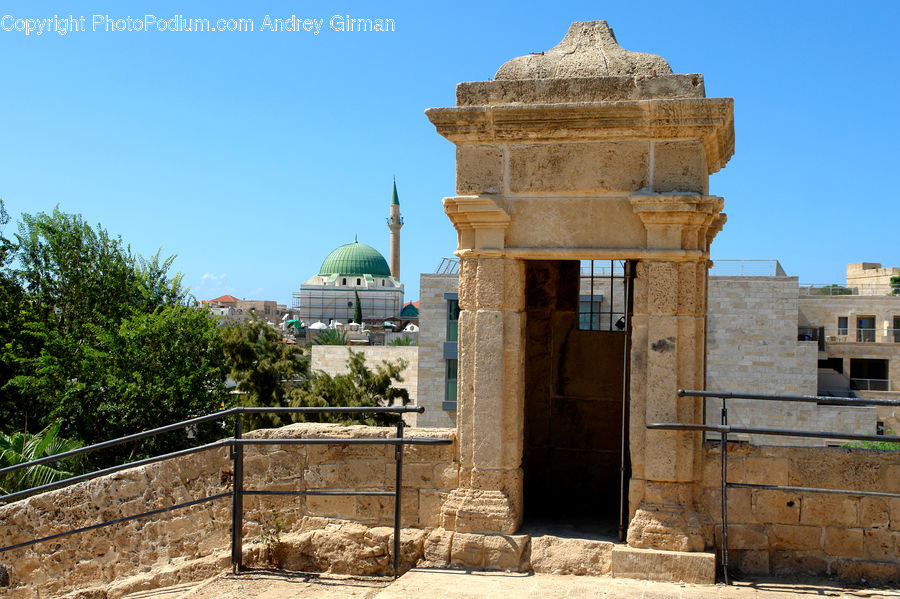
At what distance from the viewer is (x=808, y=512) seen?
16.6ft

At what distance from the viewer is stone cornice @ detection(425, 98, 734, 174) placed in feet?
16.1

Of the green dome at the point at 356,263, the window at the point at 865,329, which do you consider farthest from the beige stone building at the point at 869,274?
the green dome at the point at 356,263

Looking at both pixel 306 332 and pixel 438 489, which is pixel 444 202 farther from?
pixel 306 332

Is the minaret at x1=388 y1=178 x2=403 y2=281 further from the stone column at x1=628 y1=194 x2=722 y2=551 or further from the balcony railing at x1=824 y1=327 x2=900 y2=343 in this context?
the stone column at x1=628 y1=194 x2=722 y2=551

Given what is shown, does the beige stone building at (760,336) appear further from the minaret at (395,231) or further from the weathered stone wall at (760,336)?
the minaret at (395,231)

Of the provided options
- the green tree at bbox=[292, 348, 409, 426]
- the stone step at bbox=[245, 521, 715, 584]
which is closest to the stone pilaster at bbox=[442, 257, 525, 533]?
the stone step at bbox=[245, 521, 715, 584]

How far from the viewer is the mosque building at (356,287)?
10081cm

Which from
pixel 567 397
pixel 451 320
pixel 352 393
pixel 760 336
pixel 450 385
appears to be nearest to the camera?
pixel 567 397

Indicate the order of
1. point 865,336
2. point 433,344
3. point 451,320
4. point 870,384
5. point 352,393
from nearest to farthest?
point 352,393
point 451,320
point 433,344
point 870,384
point 865,336

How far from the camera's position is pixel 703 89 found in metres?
4.99

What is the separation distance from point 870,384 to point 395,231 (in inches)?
3100

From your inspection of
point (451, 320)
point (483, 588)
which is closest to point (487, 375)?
point (483, 588)

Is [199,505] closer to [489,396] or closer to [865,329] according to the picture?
[489,396]

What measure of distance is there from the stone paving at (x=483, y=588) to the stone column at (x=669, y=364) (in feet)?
1.23
